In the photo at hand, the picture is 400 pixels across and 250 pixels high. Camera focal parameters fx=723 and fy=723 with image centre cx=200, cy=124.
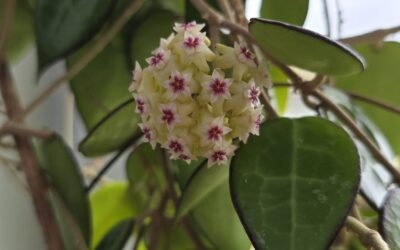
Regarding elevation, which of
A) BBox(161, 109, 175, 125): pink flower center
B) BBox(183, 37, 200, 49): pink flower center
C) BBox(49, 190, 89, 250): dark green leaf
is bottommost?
BBox(49, 190, 89, 250): dark green leaf

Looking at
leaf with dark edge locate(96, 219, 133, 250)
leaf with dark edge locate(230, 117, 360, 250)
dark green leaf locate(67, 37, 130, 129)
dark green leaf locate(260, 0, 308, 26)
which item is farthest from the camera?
dark green leaf locate(67, 37, 130, 129)

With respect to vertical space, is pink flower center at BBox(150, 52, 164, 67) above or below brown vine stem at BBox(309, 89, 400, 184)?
above

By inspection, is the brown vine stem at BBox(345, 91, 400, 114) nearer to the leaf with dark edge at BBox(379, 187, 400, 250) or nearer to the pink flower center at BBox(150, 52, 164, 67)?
the leaf with dark edge at BBox(379, 187, 400, 250)

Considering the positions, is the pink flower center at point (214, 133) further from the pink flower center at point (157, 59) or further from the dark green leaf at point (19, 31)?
the dark green leaf at point (19, 31)

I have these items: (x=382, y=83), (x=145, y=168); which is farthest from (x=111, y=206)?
(x=382, y=83)

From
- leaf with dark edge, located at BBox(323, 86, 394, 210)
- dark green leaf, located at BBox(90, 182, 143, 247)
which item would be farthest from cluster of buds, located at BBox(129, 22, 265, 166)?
dark green leaf, located at BBox(90, 182, 143, 247)

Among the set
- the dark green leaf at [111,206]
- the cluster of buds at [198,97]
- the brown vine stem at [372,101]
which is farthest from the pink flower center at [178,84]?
the dark green leaf at [111,206]

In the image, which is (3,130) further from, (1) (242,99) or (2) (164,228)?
(1) (242,99)
